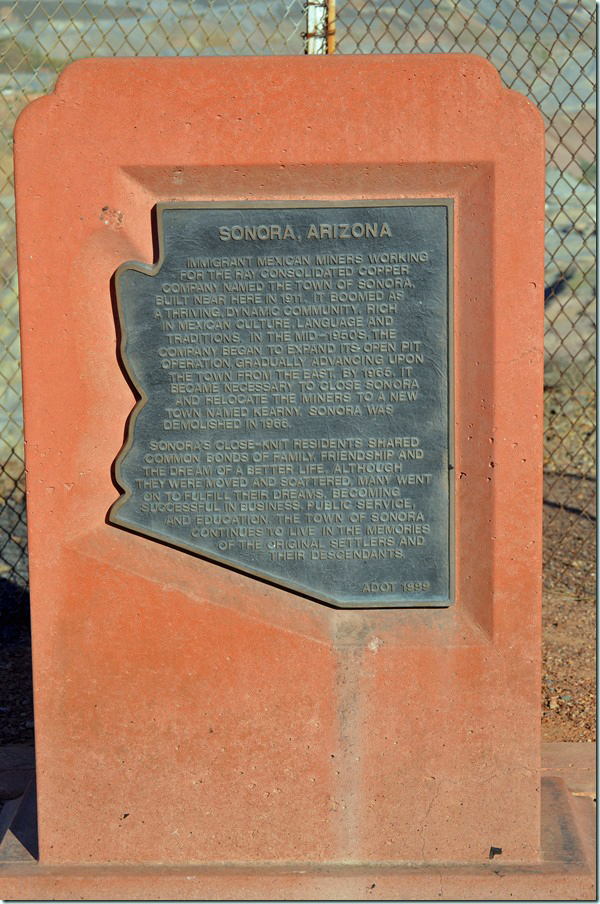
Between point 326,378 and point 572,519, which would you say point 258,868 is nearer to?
point 326,378

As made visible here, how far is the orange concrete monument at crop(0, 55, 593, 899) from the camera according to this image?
2949mm

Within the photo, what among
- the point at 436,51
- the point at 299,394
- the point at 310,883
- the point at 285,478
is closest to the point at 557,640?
the point at 310,883

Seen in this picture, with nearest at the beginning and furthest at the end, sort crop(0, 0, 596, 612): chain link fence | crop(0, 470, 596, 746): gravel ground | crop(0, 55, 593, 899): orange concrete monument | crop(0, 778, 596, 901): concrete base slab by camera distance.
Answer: crop(0, 55, 593, 899): orange concrete monument < crop(0, 778, 596, 901): concrete base slab < crop(0, 470, 596, 746): gravel ground < crop(0, 0, 596, 612): chain link fence

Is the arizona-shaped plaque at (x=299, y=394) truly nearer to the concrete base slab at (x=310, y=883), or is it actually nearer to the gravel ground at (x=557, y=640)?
the concrete base slab at (x=310, y=883)

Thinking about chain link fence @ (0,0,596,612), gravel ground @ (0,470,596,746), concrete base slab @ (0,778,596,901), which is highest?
chain link fence @ (0,0,596,612)

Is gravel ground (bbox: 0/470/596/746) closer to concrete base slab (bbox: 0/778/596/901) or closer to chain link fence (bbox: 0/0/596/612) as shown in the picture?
chain link fence (bbox: 0/0/596/612)

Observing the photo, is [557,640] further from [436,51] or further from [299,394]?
[436,51]

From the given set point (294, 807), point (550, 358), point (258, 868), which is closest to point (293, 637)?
point (294, 807)

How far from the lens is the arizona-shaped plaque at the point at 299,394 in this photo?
3.02m

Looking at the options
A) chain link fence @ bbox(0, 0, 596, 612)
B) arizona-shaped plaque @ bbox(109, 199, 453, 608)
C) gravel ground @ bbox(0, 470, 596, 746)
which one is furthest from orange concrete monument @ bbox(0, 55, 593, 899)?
chain link fence @ bbox(0, 0, 596, 612)

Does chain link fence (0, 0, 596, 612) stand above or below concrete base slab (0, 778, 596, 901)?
above

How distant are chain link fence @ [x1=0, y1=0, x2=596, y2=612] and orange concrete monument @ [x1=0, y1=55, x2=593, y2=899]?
3.14 m

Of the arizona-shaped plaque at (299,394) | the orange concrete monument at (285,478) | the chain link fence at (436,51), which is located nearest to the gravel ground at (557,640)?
the chain link fence at (436,51)

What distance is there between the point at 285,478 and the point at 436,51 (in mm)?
5371
